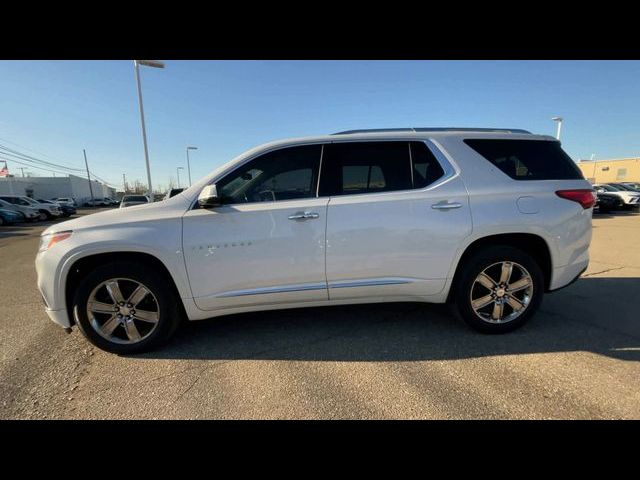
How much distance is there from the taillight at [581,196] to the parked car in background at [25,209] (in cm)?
2760

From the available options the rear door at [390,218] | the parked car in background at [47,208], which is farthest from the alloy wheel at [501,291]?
the parked car in background at [47,208]

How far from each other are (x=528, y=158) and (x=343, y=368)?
2.68 m

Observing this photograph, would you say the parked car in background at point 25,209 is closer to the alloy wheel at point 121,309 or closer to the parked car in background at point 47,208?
the parked car in background at point 47,208

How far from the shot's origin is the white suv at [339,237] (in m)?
2.65

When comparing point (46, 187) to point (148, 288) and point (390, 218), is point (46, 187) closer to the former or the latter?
point (148, 288)

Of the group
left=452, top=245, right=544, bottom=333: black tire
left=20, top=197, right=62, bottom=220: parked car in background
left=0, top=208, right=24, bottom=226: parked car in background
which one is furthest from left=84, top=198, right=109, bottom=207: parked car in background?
left=452, top=245, right=544, bottom=333: black tire

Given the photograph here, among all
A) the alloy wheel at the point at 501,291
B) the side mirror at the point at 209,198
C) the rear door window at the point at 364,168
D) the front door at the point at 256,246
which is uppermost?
the rear door window at the point at 364,168

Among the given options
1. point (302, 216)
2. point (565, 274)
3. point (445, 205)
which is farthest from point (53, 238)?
point (565, 274)

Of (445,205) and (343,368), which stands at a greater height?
(445,205)

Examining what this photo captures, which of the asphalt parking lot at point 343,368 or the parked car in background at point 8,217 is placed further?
the parked car in background at point 8,217

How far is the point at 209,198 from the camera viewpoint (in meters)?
2.59

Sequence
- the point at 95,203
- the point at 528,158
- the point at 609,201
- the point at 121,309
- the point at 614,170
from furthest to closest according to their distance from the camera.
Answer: the point at 95,203 < the point at 614,170 < the point at 609,201 < the point at 528,158 < the point at 121,309
